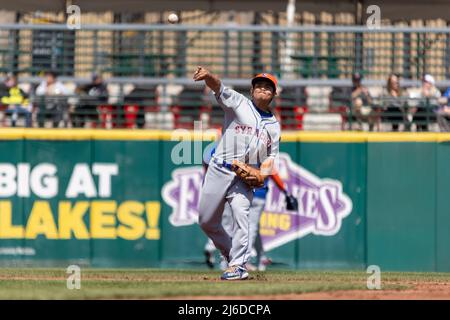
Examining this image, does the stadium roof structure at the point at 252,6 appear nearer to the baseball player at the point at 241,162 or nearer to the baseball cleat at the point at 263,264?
the baseball cleat at the point at 263,264

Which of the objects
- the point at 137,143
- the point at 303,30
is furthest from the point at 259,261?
the point at 303,30

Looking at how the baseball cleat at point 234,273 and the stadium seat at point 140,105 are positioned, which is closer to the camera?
the baseball cleat at point 234,273

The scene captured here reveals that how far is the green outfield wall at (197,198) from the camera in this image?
1545cm

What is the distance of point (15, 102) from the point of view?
16109 mm

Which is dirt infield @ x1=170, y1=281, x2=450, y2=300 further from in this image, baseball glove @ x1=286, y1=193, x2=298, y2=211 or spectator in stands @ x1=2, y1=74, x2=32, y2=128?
spectator in stands @ x1=2, y1=74, x2=32, y2=128

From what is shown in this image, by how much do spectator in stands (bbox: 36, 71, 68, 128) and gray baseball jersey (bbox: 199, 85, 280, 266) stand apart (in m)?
5.63

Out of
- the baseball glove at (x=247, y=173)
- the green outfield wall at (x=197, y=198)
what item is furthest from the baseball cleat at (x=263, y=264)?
the baseball glove at (x=247, y=173)

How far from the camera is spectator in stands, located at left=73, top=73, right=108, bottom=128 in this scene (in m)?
16.0

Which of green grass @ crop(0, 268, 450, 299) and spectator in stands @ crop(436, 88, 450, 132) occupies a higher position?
spectator in stands @ crop(436, 88, 450, 132)

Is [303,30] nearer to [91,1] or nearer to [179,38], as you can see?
[179,38]

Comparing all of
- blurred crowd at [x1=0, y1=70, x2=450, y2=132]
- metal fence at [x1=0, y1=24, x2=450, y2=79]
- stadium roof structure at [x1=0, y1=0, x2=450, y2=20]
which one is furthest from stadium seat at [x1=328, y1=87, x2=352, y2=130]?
stadium roof structure at [x1=0, y1=0, x2=450, y2=20]

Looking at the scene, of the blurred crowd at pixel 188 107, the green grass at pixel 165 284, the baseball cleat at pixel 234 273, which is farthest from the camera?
the blurred crowd at pixel 188 107

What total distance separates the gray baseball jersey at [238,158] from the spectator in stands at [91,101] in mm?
5368

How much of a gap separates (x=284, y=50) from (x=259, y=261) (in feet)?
13.0
